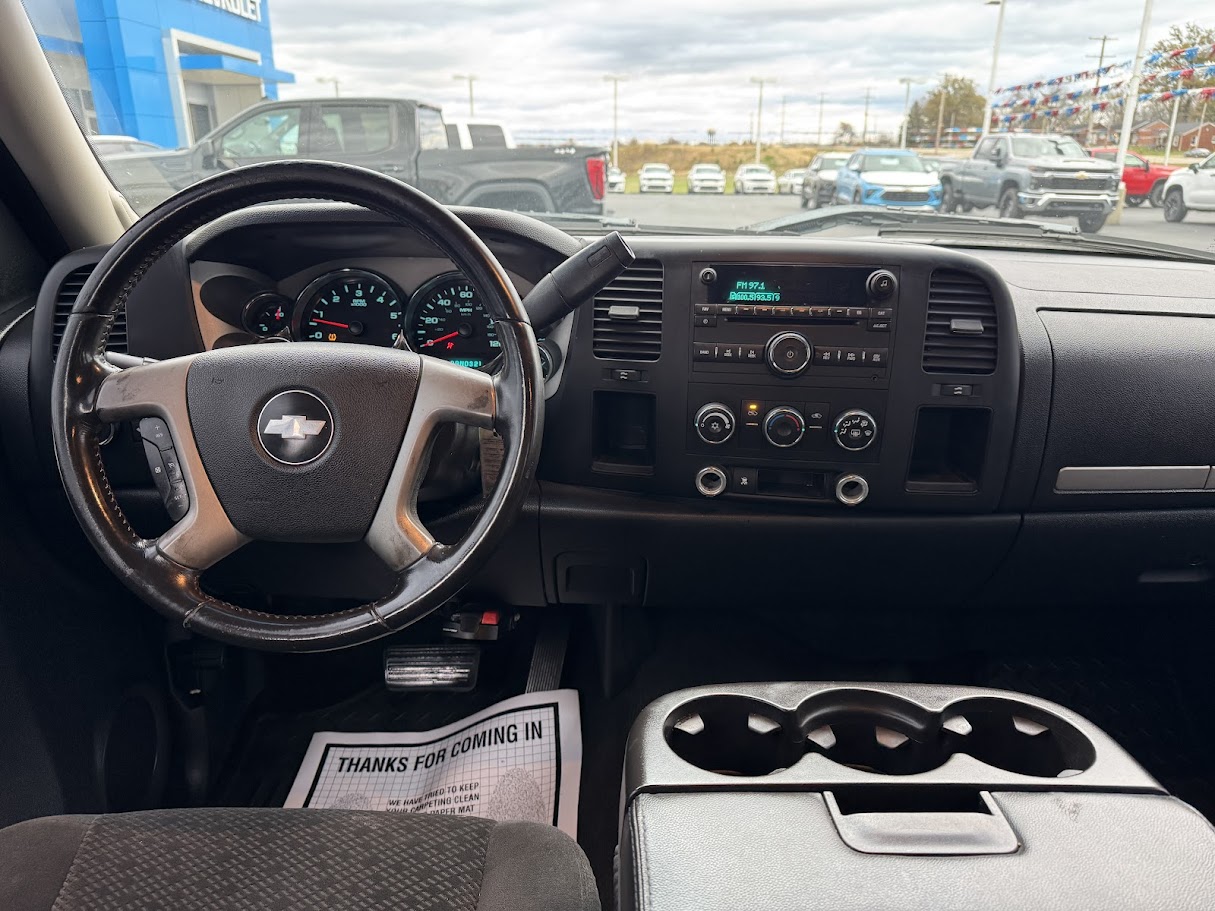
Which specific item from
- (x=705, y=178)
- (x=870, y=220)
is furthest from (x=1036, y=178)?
(x=705, y=178)

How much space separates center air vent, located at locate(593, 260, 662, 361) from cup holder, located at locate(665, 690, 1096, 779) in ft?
2.43

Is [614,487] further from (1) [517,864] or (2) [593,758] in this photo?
(1) [517,864]

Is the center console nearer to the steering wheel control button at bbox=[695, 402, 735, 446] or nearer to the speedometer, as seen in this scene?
the steering wheel control button at bbox=[695, 402, 735, 446]

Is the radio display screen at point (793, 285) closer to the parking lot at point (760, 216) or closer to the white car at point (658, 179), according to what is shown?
the parking lot at point (760, 216)

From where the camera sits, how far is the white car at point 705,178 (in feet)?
7.07

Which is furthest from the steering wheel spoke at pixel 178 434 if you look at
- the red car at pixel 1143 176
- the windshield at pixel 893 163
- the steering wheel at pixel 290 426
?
the red car at pixel 1143 176

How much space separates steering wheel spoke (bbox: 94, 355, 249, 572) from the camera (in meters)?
1.30

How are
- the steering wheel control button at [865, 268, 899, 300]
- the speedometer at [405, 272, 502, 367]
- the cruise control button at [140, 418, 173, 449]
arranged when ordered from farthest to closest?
the speedometer at [405, 272, 502, 367] < the steering wheel control button at [865, 268, 899, 300] < the cruise control button at [140, 418, 173, 449]

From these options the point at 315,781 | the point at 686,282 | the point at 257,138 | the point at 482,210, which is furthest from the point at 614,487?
the point at 257,138

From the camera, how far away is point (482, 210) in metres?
1.64

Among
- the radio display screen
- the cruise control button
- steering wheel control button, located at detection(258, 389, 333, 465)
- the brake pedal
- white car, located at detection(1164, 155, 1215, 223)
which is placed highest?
white car, located at detection(1164, 155, 1215, 223)

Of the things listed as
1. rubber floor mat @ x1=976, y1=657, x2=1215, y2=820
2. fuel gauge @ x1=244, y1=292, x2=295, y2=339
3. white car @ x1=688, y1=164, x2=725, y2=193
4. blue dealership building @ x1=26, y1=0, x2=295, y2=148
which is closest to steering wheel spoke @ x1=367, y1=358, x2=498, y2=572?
fuel gauge @ x1=244, y1=292, x2=295, y2=339

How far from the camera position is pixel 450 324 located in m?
1.80

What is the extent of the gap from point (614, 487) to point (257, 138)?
1108mm
